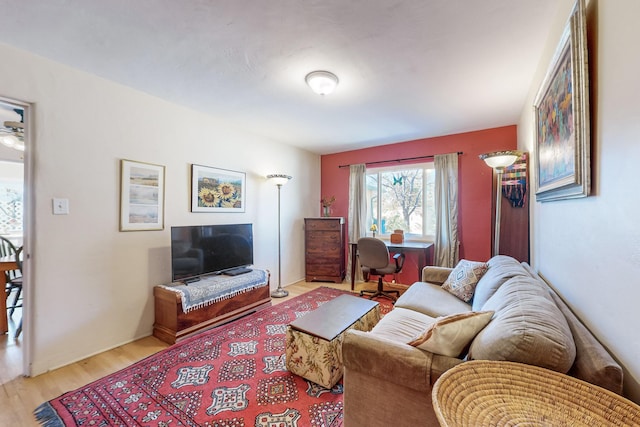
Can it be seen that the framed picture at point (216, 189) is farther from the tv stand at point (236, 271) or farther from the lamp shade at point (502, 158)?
the lamp shade at point (502, 158)

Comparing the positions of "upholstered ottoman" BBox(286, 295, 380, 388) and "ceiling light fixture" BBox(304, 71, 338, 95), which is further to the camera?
"ceiling light fixture" BBox(304, 71, 338, 95)

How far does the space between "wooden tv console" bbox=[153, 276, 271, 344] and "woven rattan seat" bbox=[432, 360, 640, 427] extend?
7.87ft

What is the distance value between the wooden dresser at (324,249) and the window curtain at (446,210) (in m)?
1.52

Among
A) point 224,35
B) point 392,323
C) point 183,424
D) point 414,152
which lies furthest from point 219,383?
point 414,152

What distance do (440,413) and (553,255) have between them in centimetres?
159

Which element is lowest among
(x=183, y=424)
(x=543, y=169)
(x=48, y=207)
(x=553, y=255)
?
(x=183, y=424)

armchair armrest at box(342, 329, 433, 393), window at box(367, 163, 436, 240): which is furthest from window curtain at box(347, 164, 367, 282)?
armchair armrest at box(342, 329, 433, 393)

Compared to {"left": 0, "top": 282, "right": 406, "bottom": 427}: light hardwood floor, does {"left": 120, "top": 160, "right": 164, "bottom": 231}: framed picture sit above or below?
above

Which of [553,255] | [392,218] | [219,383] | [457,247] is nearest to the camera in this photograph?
[553,255]

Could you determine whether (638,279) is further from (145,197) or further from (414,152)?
(414,152)

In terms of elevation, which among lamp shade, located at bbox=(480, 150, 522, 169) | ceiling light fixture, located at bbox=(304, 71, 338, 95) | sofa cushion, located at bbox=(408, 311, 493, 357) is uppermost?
ceiling light fixture, located at bbox=(304, 71, 338, 95)

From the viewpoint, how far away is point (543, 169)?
179cm

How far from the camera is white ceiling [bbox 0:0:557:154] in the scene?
59.5 inches

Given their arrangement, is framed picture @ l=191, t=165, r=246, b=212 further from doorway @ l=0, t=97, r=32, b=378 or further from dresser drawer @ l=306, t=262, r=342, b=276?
dresser drawer @ l=306, t=262, r=342, b=276
